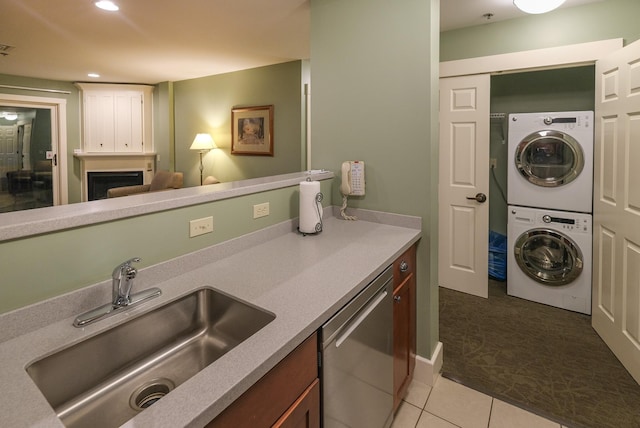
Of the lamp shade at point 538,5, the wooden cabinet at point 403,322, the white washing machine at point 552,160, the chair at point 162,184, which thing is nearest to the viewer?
the wooden cabinet at point 403,322

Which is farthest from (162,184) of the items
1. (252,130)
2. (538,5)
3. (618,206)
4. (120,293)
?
(618,206)

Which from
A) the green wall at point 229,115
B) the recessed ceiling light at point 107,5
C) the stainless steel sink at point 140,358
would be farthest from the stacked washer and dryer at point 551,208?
the recessed ceiling light at point 107,5

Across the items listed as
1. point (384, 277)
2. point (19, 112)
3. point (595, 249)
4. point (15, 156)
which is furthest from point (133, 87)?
point (595, 249)

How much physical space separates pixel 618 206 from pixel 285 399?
2.26m

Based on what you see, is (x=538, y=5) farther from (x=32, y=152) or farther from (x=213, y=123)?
(x=32, y=152)

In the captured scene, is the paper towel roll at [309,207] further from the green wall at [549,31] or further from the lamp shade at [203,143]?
the lamp shade at [203,143]

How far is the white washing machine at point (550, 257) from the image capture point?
2.79m

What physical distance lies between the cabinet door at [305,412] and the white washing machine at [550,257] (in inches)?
104

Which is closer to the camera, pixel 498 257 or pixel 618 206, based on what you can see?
pixel 618 206

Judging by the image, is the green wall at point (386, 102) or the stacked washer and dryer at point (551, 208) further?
the stacked washer and dryer at point (551, 208)

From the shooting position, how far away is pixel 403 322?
176 cm

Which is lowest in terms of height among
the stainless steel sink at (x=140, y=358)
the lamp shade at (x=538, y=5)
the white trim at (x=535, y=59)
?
the stainless steel sink at (x=140, y=358)

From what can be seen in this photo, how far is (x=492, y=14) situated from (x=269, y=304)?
287cm

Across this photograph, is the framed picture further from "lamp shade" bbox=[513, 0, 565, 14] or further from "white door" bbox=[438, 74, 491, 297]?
"lamp shade" bbox=[513, 0, 565, 14]
